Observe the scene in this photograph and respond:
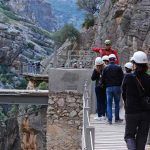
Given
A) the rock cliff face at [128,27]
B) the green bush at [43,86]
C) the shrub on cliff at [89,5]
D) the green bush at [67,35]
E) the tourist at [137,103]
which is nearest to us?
the tourist at [137,103]

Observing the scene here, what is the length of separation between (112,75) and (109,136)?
5.32 ft

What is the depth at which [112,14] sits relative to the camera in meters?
42.8

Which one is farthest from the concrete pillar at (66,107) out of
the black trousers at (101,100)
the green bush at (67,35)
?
Result: the green bush at (67,35)

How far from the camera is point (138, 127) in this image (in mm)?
7527

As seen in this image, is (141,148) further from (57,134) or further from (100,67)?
(57,134)

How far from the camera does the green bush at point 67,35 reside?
186ft

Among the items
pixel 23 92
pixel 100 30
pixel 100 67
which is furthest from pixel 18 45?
pixel 100 67

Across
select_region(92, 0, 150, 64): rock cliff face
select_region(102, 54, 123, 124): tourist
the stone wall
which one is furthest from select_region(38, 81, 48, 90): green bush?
select_region(102, 54, 123, 124): tourist

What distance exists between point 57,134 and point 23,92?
455cm

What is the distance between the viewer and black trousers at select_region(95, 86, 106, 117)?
1359 cm

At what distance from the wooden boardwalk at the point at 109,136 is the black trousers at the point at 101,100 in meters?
0.32

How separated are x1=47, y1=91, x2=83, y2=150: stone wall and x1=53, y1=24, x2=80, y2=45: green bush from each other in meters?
37.5

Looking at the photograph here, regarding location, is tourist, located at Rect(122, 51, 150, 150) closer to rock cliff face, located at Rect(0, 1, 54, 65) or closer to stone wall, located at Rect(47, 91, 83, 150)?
stone wall, located at Rect(47, 91, 83, 150)

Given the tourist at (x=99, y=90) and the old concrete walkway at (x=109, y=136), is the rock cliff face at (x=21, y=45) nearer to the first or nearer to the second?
the tourist at (x=99, y=90)
